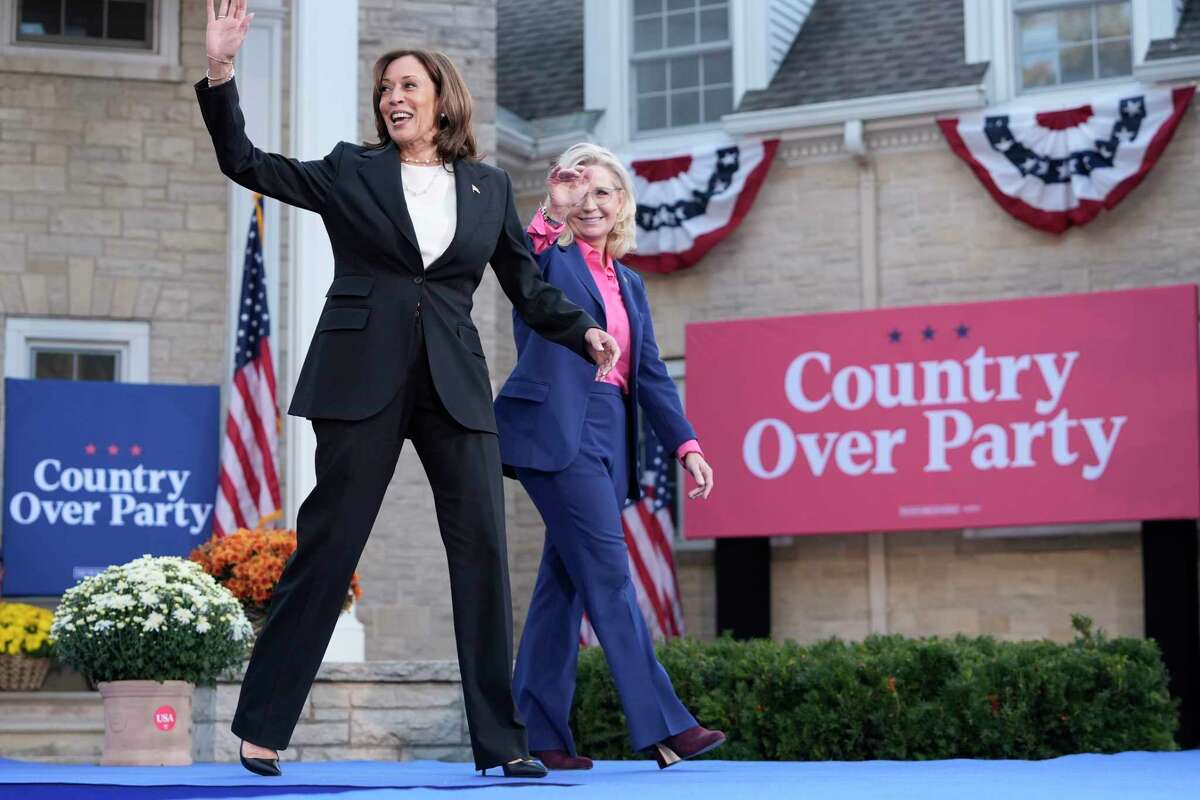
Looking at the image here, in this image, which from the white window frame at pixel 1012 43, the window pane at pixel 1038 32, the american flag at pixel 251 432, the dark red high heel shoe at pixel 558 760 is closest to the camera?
the dark red high heel shoe at pixel 558 760

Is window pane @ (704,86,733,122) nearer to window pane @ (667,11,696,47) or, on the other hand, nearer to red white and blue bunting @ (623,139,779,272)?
window pane @ (667,11,696,47)

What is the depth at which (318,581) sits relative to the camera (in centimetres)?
483

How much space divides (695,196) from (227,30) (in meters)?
11.5

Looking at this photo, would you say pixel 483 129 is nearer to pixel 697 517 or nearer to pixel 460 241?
pixel 697 517

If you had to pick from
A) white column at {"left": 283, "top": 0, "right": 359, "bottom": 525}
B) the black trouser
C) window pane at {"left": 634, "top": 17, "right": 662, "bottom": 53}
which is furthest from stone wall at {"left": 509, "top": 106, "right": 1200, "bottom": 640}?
the black trouser

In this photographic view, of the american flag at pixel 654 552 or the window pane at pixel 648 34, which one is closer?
the american flag at pixel 654 552

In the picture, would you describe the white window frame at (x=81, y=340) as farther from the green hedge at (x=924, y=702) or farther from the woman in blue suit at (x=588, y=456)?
the woman in blue suit at (x=588, y=456)

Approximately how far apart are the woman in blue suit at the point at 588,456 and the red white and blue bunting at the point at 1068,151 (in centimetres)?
907

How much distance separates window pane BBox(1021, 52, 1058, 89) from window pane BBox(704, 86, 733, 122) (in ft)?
8.60

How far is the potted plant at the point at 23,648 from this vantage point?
472 inches

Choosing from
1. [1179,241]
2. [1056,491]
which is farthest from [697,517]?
[1179,241]

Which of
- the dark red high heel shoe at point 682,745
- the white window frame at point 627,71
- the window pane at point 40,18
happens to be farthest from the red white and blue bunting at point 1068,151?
the dark red high heel shoe at point 682,745

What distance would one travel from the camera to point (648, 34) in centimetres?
1716

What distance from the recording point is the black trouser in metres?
4.83
